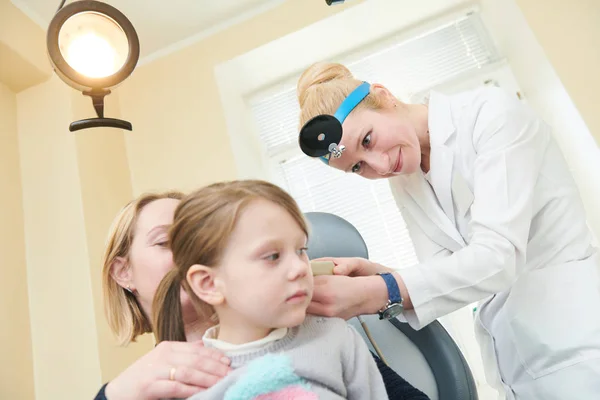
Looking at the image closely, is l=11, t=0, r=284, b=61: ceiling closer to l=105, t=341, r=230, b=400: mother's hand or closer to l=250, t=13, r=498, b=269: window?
l=250, t=13, r=498, b=269: window

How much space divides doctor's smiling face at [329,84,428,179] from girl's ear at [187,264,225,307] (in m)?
0.60

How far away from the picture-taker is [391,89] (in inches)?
109

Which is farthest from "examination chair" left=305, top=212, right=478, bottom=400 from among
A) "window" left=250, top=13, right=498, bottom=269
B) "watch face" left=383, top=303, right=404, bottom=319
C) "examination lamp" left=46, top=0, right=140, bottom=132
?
"window" left=250, top=13, right=498, bottom=269

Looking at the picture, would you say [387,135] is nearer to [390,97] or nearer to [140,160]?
[390,97]

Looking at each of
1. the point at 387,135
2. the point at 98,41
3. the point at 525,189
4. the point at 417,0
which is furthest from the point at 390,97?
the point at 417,0

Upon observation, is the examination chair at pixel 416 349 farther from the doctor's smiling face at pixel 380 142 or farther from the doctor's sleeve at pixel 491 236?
the doctor's smiling face at pixel 380 142

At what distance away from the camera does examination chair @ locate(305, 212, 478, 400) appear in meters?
0.98

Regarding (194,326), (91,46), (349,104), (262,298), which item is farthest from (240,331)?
(91,46)

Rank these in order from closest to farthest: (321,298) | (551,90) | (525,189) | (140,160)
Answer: (321,298)
(525,189)
(551,90)
(140,160)

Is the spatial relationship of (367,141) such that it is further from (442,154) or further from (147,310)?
(147,310)

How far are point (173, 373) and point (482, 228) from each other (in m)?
0.73

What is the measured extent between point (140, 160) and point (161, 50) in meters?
0.68

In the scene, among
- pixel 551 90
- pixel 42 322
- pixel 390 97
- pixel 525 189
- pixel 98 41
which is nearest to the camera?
pixel 525 189

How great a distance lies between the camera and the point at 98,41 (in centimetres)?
125
